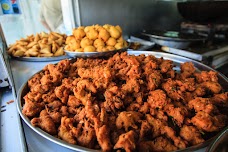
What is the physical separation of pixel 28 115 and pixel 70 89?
0.77 feet

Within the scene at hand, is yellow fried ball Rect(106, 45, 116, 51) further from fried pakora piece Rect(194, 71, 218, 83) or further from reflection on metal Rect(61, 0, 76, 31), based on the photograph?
reflection on metal Rect(61, 0, 76, 31)

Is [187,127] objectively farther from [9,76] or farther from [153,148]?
[9,76]

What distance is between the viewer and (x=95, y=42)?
165 centimetres

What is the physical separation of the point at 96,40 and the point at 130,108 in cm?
98

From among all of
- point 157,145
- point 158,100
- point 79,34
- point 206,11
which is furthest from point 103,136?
point 206,11

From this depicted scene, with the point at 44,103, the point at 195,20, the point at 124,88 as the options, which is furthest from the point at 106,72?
the point at 195,20

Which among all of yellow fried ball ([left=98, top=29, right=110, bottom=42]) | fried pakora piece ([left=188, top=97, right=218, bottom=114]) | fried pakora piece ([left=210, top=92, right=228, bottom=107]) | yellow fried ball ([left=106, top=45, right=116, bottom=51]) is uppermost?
yellow fried ball ([left=98, top=29, right=110, bottom=42])

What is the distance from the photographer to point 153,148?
0.67 meters

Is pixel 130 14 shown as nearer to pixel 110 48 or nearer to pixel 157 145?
pixel 110 48

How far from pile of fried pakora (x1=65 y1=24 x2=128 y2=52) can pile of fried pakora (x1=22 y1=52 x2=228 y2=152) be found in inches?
22.4

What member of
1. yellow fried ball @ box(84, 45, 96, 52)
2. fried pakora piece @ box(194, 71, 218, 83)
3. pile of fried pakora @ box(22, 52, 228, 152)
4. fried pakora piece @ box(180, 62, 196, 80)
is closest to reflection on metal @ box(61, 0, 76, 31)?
yellow fried ball @ box(84, 45, 96, 52)

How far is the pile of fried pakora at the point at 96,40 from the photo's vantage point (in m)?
1.63

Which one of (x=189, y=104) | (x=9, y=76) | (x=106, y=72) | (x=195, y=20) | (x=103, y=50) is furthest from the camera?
(x=195, y=20)

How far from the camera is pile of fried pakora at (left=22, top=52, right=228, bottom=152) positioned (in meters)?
0.71
